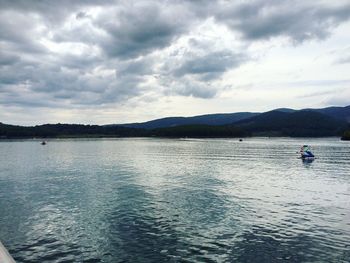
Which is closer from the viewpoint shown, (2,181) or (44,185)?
(44,185)

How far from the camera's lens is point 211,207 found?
137ft

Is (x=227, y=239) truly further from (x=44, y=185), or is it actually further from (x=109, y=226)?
(x=44, y=185)

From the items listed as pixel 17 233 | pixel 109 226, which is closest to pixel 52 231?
pixel 17 233

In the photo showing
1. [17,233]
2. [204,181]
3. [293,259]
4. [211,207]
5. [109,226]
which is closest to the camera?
[293,259]

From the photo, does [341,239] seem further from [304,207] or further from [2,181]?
[2,181]

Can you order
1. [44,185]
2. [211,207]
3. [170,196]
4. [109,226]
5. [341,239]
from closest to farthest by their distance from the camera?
1. [341,239]
2. [109,226]
3. [211,207]
4. [170,196]
5. [44,185]

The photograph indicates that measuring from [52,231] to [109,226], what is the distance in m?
5.39

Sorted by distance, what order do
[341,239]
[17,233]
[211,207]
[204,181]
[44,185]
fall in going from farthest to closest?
[204,181] → [44,185] → [211,207] → [17,233] → [341,239]

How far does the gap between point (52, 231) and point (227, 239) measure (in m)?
16.6

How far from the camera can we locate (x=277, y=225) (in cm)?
3394

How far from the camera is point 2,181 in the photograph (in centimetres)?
6600

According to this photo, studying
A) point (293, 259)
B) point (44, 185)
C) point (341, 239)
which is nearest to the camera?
point (293, 259)

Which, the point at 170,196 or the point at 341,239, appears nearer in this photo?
the point at 341,239

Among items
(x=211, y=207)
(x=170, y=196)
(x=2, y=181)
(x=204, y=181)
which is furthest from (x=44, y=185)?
(x=211, y=207)
